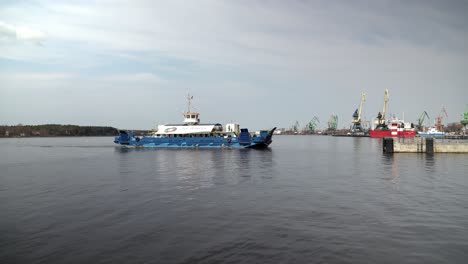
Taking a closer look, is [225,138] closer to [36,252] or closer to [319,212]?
[319,212]

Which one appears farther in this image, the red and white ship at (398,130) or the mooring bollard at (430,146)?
the red and white ship at (398,130)

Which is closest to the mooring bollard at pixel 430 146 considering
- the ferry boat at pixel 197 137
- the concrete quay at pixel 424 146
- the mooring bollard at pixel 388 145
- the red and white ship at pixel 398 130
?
the concrete quay at pixel 424 146

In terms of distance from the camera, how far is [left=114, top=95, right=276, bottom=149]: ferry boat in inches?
3182

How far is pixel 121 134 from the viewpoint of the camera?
94562mm

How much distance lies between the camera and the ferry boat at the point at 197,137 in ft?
265

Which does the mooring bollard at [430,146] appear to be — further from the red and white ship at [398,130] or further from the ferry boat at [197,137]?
the red and white ship at [398,130]

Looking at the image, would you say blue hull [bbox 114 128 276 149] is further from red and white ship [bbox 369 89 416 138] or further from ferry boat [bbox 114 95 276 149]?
red and white ship [bbox 369 89 416 138]

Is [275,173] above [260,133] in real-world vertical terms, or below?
below

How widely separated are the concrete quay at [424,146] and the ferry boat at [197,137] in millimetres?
30442

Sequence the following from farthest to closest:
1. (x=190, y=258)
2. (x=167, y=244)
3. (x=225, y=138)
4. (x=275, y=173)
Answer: (x=225, y=138), (x=275, y=173), (x=167, y=244), (x=190, y=258)

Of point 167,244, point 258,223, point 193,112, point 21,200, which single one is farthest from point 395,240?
point 193,112

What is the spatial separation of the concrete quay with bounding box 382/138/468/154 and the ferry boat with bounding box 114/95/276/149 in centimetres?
3044

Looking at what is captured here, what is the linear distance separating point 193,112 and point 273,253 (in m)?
80.2

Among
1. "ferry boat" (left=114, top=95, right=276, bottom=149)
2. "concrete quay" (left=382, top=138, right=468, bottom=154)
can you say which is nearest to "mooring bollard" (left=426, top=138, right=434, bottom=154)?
"concrete quay" (left=382, top=138, right=468, bottom=154)
